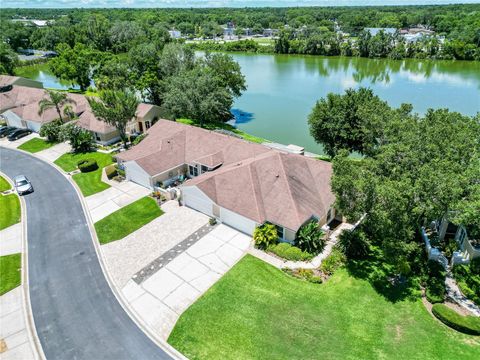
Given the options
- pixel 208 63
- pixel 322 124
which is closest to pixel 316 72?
pixel 208 63

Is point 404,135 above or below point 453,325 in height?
above

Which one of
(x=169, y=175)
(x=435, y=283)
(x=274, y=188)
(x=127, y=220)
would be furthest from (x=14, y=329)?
(x=435, y=283)

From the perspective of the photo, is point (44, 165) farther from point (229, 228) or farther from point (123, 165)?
point (229, 228)

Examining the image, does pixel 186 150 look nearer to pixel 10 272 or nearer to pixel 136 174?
pixel 136 174

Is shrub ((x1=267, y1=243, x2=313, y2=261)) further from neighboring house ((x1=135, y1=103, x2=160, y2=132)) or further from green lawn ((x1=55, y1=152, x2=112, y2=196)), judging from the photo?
neighboring house ((x1=135, y1=103, x2=160, y2=132))

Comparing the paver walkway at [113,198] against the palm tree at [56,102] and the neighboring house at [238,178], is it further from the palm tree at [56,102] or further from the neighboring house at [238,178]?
the palm tree at [56,102]

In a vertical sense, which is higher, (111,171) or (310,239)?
(310,239)
